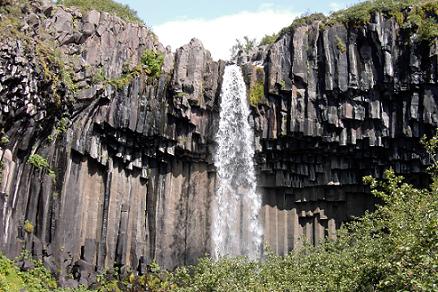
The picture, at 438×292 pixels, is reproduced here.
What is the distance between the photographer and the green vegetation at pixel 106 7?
28841mm

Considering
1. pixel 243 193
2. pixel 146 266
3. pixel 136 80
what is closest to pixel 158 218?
pixel 146 266

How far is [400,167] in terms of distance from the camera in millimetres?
26953

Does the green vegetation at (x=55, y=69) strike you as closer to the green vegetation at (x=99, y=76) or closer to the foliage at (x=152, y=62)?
the green vegetation at (x=99, y=76)

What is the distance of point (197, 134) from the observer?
27.3m

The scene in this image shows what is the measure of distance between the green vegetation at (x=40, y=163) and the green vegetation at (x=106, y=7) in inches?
310

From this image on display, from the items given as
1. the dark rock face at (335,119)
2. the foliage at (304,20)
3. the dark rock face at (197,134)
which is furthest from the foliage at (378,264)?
the foliage at (304,20)

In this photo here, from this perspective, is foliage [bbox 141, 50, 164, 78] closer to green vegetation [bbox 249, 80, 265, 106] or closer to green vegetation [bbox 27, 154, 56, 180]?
green vegetation [bbox 249, 80, 265, 106]

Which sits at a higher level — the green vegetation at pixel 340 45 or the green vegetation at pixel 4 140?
the green vegetation at pixel 340 45

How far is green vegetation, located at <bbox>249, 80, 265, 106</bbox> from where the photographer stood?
2767cm

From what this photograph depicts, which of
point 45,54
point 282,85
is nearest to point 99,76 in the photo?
point 45,54

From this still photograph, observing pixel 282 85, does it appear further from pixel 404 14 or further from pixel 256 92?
pixel 404 14

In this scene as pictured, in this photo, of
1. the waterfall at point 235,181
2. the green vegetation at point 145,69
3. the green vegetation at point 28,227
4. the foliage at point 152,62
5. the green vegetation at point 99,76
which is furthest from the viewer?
the waterfall at point 235,181

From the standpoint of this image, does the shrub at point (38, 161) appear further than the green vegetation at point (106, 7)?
No

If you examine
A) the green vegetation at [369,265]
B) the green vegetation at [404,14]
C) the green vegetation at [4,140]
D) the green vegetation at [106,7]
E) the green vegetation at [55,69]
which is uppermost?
the green vegetation at [106,7]
